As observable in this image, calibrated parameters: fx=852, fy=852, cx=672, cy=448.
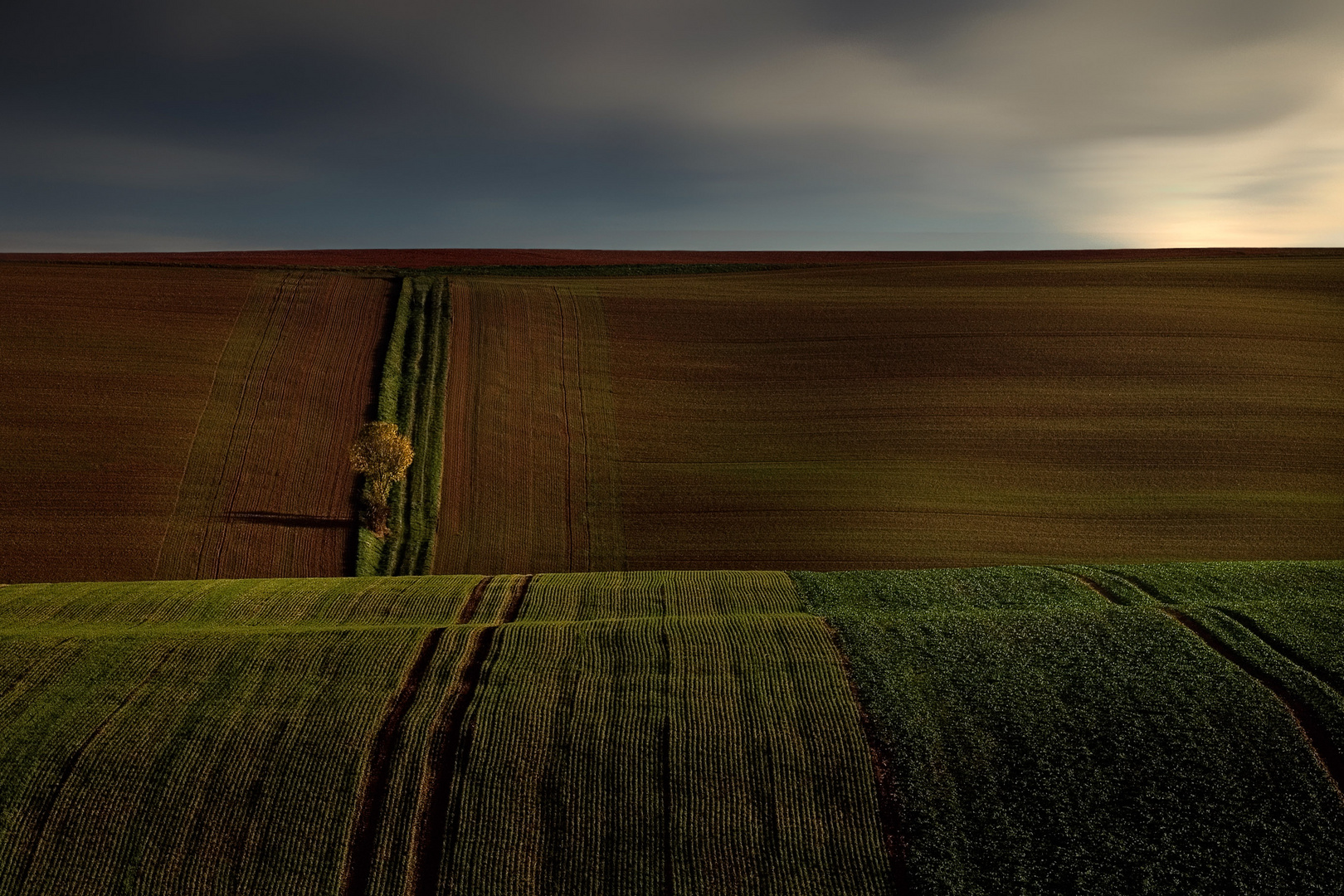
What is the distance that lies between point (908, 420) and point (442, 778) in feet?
115

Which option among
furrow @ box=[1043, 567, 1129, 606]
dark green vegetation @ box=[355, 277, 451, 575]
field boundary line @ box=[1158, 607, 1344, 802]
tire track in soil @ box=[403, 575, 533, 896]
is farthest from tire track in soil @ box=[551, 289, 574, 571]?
field boundary line @ box=[1158, 607, 1344, 802]

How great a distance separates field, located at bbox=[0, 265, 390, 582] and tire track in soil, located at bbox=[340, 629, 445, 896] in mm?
13866

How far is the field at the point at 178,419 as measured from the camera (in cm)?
3681

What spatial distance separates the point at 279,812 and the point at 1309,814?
23.9m

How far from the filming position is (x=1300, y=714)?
22.7 metres

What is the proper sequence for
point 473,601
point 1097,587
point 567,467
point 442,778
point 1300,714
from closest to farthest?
point 442,778, point 1300,714, point 473,601, point 1097,587, point 567,467

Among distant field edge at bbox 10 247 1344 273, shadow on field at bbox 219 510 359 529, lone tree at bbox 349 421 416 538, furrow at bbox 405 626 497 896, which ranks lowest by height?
furrow at bbox 405 626 497 896

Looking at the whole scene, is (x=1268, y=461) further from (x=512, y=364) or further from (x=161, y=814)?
(x=161, y=814)

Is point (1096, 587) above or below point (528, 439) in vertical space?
below

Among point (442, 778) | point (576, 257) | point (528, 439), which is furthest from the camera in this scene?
point (576, 257)

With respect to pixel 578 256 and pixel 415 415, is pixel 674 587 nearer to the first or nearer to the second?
pixel 415 415

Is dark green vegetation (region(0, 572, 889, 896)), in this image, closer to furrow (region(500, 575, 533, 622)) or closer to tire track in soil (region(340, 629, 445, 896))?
tire track in soil (region(340, 629, 445, 896))

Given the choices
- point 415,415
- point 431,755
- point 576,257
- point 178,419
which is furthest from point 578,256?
point 431,755

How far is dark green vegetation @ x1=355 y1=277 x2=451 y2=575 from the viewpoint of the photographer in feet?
124
